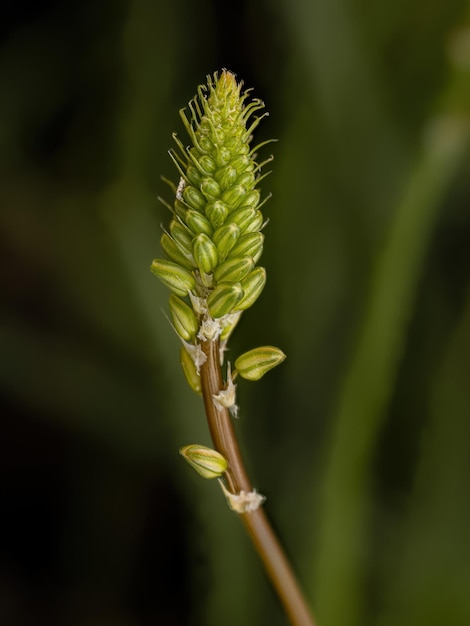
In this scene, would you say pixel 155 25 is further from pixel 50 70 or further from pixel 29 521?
pixel 29 521

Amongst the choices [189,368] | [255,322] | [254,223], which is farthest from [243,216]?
[255,322]

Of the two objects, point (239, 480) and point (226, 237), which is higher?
point (226, 237)

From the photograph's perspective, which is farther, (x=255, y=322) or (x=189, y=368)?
(x=255, y=322)

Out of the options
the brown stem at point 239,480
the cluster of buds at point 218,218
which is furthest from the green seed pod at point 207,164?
the brown stem at point 239,480

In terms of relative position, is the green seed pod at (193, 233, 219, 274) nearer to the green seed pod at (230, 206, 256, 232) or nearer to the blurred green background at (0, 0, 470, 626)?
the green seed pod at (230, 206, 256, 232)

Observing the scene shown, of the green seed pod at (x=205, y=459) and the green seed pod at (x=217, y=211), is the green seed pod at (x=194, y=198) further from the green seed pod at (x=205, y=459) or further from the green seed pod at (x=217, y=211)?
the green seed pod at (x=205, y=459)

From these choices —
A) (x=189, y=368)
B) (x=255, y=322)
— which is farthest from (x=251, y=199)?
(x=255, y=322)

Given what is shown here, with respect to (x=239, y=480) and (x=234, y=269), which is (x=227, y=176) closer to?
(x=234, y=269)

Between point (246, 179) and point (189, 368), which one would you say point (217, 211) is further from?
point (189, 368)
